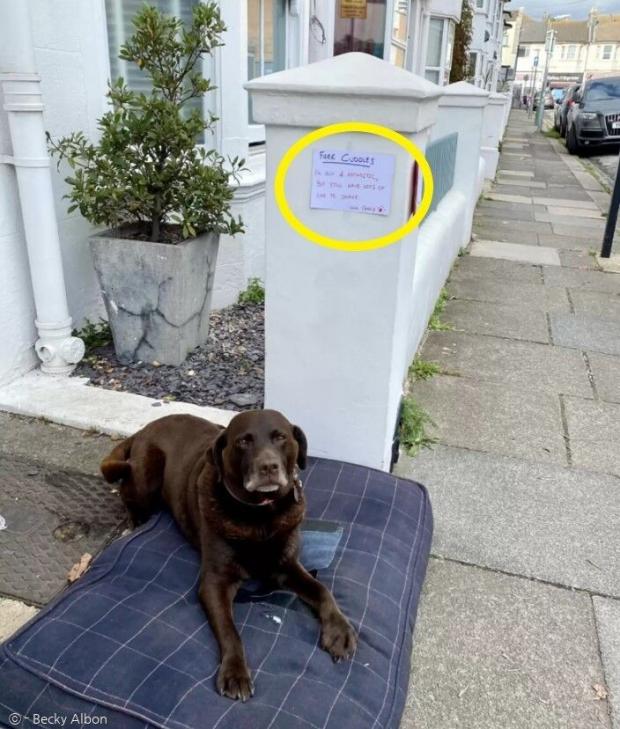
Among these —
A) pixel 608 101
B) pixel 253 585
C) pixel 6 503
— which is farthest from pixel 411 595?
pixel 608 101

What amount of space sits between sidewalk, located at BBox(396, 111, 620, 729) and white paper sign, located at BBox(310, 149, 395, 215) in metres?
1.53

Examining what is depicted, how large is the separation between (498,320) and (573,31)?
4245 inches

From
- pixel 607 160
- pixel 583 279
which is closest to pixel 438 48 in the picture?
pixel 607 160

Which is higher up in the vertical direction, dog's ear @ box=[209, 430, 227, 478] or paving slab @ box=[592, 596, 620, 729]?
dog's ear @ box=[209, 430, 227, 478]

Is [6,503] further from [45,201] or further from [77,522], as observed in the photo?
[45,201]

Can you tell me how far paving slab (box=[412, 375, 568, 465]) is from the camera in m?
3.94

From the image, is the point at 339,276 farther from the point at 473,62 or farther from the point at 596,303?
the point at 473,62

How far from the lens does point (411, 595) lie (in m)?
2.61

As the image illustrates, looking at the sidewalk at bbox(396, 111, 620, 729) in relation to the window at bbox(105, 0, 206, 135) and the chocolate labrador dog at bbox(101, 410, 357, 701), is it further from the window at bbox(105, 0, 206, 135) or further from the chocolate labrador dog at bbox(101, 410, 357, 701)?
the window at bbox(105, 0, 206, 135)

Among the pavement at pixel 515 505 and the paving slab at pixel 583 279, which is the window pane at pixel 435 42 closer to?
the paving slab at pixel 583 279

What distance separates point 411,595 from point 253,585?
24.6 inches

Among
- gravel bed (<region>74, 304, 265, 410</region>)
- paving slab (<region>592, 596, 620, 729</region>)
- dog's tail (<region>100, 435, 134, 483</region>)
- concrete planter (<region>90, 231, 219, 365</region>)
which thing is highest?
concrete planter (<region>90, 231, 219, 365</region>)

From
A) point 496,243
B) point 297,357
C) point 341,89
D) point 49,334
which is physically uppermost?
point 341,89

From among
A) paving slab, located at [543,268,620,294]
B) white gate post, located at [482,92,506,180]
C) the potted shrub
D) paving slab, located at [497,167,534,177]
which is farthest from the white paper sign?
paving slab, located at [497,167,534,177]
